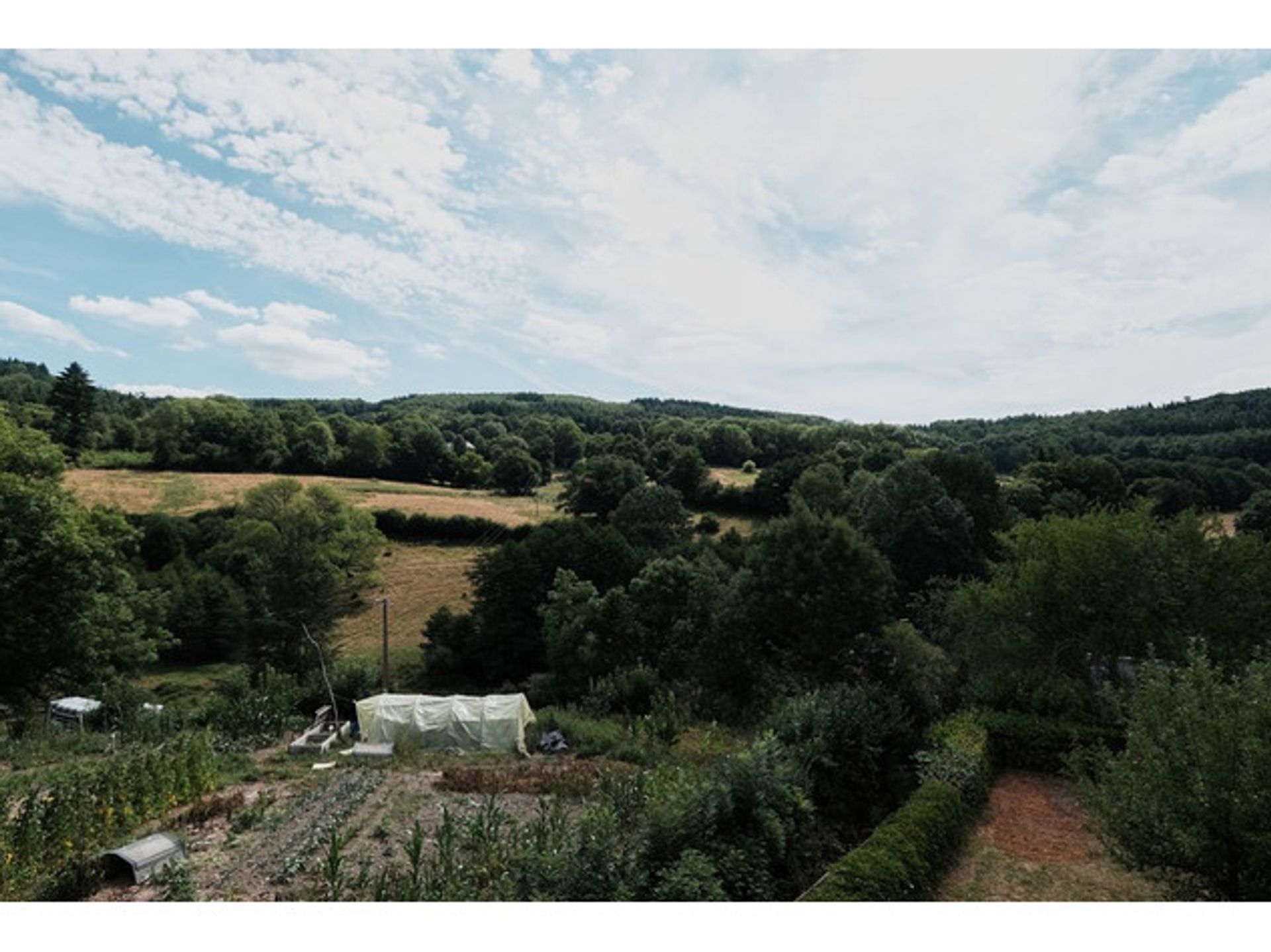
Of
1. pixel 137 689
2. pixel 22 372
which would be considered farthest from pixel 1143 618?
pixel 22 372

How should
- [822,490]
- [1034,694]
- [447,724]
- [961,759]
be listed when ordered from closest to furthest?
[961,759] < [1034,694] < [447,724] < [822,490]

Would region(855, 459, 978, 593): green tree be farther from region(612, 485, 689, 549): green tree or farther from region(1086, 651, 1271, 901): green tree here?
region(1086, 651, 1271, 901): green tree

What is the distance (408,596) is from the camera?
43656 millimetres

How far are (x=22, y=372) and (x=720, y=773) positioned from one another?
344 feet

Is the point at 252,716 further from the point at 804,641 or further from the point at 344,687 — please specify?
the point at 804,641

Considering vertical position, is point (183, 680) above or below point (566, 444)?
below

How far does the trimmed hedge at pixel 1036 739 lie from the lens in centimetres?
1546

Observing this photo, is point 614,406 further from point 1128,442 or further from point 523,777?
point 523,777

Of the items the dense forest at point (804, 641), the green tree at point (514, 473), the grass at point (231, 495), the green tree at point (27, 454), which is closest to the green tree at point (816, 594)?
the dense forest at point (804, 641)

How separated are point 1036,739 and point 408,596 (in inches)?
1434

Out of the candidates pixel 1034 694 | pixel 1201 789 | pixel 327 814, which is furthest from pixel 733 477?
pixel 1201 789

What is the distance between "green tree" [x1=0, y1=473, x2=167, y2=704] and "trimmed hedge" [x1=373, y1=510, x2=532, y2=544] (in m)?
30.2

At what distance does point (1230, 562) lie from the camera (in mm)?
17547

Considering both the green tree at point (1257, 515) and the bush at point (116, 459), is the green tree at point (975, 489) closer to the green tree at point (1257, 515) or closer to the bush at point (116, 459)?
the green tree at point (1257, 515)
